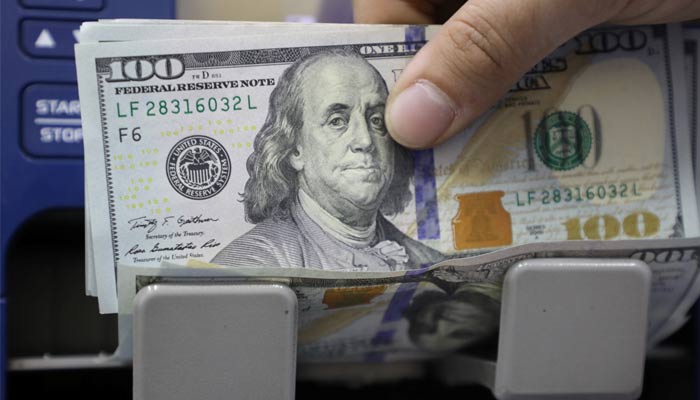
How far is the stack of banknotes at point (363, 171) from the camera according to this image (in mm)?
547

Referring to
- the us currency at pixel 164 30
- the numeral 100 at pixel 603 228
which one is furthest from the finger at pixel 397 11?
the numeral 100 at pixel 603 228

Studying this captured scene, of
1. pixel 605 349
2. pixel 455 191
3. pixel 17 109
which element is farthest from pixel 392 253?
pixel 17 109

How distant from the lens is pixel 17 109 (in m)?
0.58

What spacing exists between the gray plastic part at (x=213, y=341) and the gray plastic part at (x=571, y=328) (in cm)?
17

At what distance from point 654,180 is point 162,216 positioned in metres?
0.42

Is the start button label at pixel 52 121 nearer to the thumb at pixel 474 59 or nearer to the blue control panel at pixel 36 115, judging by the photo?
the blue control panel at pixel 36 115

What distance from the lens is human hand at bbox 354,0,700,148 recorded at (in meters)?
0.52

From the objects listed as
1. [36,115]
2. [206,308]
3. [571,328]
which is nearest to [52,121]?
[36,115]

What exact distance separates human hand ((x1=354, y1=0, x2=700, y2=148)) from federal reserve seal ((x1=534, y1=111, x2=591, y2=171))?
63mm

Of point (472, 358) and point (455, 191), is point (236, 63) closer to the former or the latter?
point (455, 191)

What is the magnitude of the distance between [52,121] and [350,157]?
0.25 m

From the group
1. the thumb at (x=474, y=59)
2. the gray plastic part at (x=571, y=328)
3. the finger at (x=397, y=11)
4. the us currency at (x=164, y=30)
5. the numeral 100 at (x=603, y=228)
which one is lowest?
the gray plastic part at (x=571, y=328)

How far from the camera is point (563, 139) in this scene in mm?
598

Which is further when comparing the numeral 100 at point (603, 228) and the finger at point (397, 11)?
the finger at point (397, 11)
